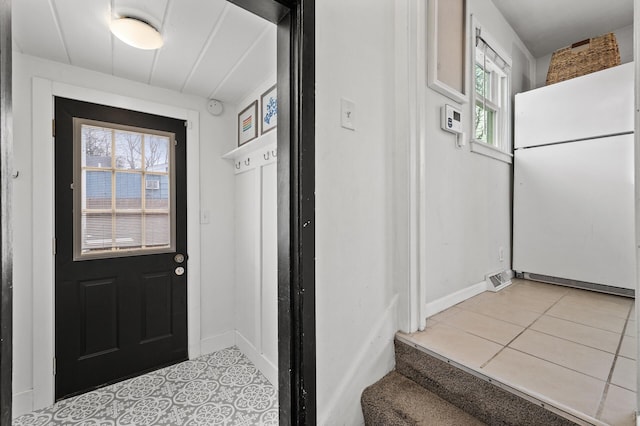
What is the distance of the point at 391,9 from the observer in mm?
1404

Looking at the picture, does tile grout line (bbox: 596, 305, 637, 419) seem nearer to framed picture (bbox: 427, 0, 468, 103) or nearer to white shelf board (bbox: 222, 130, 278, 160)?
framed picture (bbox: 427, 0, 468, 103)

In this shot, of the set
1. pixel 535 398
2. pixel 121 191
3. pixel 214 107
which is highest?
pixel 214 107

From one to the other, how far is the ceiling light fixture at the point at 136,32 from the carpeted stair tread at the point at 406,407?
7.26ft

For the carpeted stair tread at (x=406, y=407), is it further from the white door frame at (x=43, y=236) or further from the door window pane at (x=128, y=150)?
the door window pane at (x=128, y=150)

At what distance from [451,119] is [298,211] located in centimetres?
133

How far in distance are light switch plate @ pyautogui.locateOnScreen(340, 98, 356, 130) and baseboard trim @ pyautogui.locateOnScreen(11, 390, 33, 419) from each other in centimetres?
263

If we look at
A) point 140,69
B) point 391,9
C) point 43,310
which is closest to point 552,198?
point 391,9

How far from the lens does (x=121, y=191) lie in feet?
7.05

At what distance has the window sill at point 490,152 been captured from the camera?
207 cm

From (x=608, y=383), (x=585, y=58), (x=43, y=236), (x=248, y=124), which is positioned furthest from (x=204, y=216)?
(x=585, y=58)

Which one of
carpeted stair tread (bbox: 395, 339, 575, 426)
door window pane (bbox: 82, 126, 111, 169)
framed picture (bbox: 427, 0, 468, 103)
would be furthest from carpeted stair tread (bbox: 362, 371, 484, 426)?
door window pane (bbox: 82, 126, 111, 169)

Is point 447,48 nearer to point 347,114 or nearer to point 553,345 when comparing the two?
point 347,114

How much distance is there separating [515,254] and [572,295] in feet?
→ 1.78

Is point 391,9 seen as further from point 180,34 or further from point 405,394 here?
point 405,394
